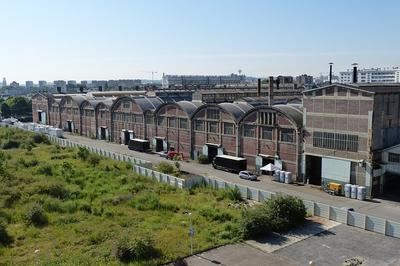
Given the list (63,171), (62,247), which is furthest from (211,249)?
(63,171)

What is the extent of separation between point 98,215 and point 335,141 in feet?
83.3

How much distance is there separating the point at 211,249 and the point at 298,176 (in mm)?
22788

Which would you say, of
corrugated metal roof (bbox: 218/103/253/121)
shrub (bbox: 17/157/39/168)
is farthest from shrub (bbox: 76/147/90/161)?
corrugated metal roof (bbox: 218/103/253/121)

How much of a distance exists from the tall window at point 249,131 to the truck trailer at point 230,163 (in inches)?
125

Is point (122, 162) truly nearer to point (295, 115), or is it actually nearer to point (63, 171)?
point (63, 171)

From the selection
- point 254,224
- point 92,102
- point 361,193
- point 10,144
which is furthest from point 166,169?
point 92,102

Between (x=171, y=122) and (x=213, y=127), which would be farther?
(x=171, y=122)

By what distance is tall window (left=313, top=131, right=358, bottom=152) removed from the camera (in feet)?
147

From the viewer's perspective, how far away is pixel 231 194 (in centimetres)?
4294

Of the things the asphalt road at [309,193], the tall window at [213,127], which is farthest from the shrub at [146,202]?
the tall window at [213,127]

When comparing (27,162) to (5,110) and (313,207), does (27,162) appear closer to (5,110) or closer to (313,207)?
(313,207)

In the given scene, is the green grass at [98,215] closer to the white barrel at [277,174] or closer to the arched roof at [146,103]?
the white barrel at [277,174]

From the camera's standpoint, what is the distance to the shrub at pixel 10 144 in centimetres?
7700

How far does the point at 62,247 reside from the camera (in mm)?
30422
